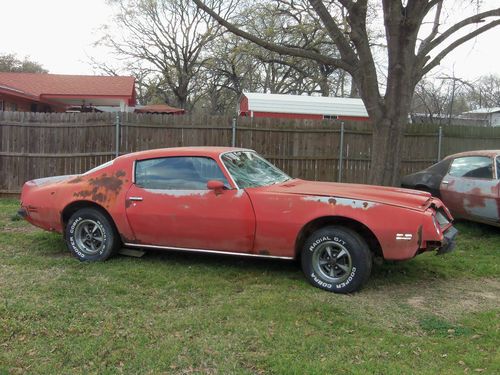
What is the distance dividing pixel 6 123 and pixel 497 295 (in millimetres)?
10377

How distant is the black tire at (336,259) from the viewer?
474 cm

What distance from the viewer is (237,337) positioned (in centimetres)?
381

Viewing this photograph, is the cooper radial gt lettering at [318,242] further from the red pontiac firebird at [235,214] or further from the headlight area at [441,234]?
the headlight area at [441,234]

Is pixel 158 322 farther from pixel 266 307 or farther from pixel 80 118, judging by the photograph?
pixel 80 118

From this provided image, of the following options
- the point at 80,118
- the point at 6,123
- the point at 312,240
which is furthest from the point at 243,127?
the point at 312,240

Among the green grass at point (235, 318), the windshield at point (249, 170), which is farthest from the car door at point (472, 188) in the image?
the windshield at point (249, 170)

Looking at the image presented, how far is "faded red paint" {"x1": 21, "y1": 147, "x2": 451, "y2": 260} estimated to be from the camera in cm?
470

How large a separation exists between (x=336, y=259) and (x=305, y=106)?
58.5 feet

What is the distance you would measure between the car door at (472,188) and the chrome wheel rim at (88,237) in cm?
539

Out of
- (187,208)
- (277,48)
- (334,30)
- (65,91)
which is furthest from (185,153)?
(65,91)

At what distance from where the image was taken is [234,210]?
518cm

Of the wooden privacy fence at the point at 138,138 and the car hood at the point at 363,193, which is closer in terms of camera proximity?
the car hood at the point at 363,193

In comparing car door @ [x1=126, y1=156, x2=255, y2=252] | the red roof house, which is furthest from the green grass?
the red roof house

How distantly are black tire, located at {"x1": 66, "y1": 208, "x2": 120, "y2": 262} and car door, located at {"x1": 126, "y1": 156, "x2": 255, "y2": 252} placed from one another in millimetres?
323
